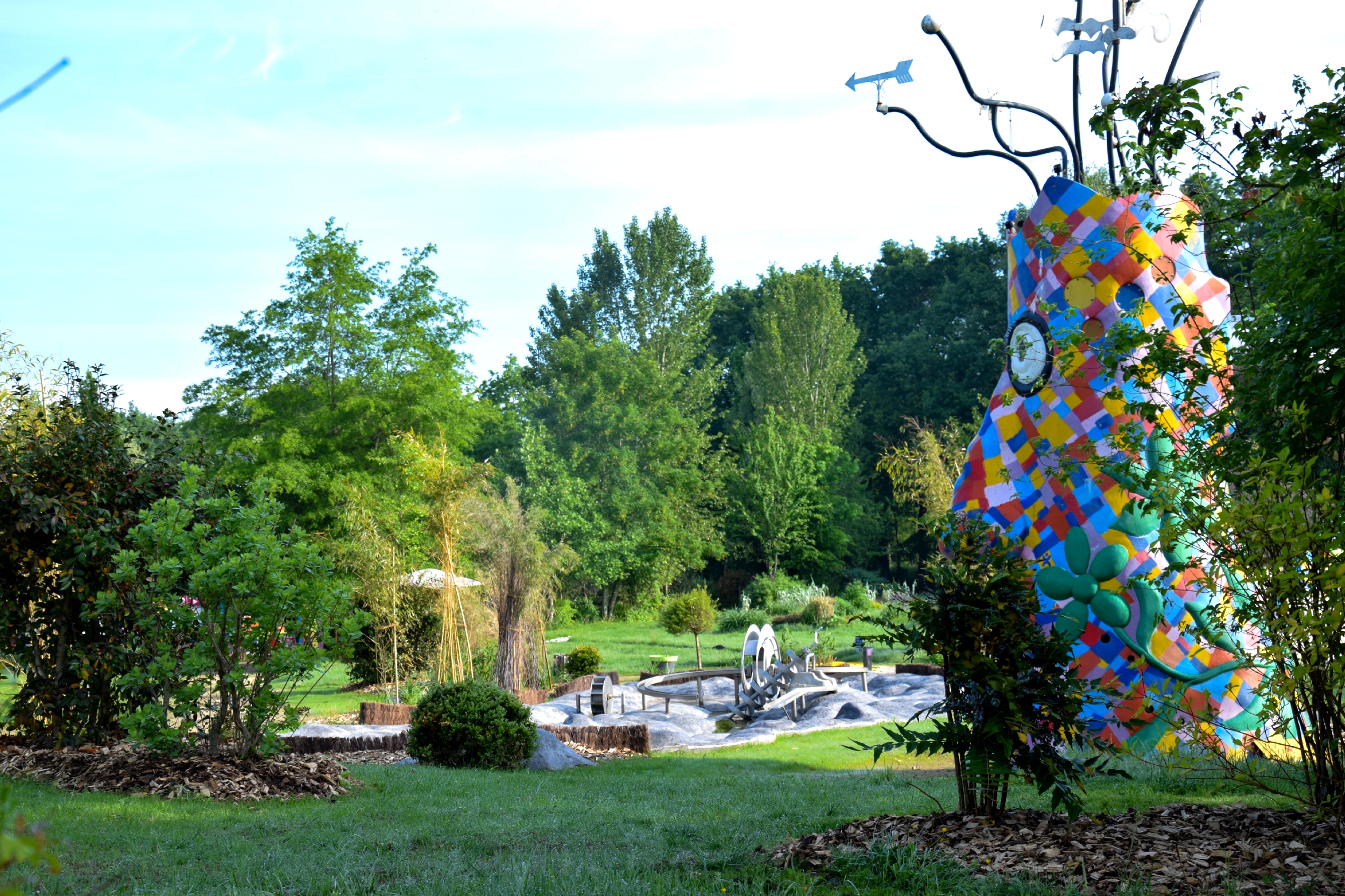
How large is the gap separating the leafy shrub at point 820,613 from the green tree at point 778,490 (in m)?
7.95

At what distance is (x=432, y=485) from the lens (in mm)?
16141

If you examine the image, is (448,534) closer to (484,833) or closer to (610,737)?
(610,737)

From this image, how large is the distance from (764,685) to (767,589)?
62.0ft

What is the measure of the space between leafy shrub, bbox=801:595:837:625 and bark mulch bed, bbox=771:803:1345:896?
2326cm

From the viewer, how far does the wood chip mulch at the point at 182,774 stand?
626 centimetres

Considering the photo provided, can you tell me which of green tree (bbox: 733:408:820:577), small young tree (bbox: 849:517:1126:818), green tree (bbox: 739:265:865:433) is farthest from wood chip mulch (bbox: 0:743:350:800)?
green tree (bbox: 739:265:865:433)

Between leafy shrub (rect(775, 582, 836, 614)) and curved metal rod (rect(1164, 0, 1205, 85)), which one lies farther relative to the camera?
leafy shrub (rect(775, 582, 836, 614))

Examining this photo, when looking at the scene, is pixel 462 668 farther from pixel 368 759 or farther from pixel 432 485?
pixel 368 759

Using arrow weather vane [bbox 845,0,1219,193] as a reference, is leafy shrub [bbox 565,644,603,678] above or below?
below

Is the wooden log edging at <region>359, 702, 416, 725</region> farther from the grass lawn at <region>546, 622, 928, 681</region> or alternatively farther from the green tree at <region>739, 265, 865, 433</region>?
the green tree at <region>739, 265, 865, 433</region>

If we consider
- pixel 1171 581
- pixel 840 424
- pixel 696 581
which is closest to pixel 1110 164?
pixel 1171 581

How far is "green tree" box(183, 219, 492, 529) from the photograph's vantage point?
24719 millimetres

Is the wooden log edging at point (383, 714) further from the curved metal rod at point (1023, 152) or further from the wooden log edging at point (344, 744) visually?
the curved metal rod at point (1023, 152)

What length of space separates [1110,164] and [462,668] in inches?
440
